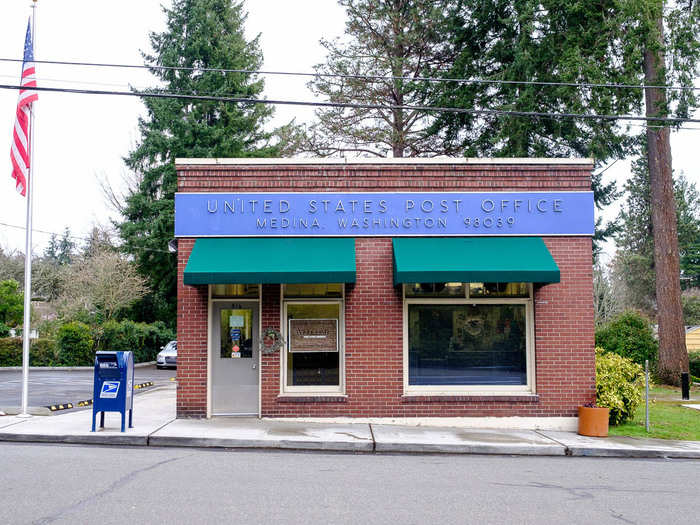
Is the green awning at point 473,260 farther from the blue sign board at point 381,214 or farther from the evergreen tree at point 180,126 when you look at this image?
the evergreen tree at point 180,126

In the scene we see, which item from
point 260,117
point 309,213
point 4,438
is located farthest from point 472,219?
point 260,117

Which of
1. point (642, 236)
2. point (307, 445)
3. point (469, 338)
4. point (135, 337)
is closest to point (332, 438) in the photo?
point (307, 445)

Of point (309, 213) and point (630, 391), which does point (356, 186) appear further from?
point (630, 391)

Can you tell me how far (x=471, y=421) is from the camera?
42.2 ft

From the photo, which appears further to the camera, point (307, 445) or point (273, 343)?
point (273, 343)

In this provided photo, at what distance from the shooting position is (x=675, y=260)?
23.2 m

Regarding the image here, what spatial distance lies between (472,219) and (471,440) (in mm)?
4250

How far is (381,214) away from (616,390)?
19.1ft

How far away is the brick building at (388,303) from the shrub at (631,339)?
34.8ft

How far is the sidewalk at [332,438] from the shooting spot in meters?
10.9

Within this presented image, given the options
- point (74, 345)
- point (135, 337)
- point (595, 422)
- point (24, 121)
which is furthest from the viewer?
point (135, 337)

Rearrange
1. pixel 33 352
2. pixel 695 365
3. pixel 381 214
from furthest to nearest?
pixel 33 352, pixel 695 365, pixel 381 214

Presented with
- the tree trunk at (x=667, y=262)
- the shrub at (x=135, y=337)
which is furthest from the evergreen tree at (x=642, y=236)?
the shrub at (x=135, y=337)

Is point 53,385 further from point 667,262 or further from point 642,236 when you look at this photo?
point 642,236
